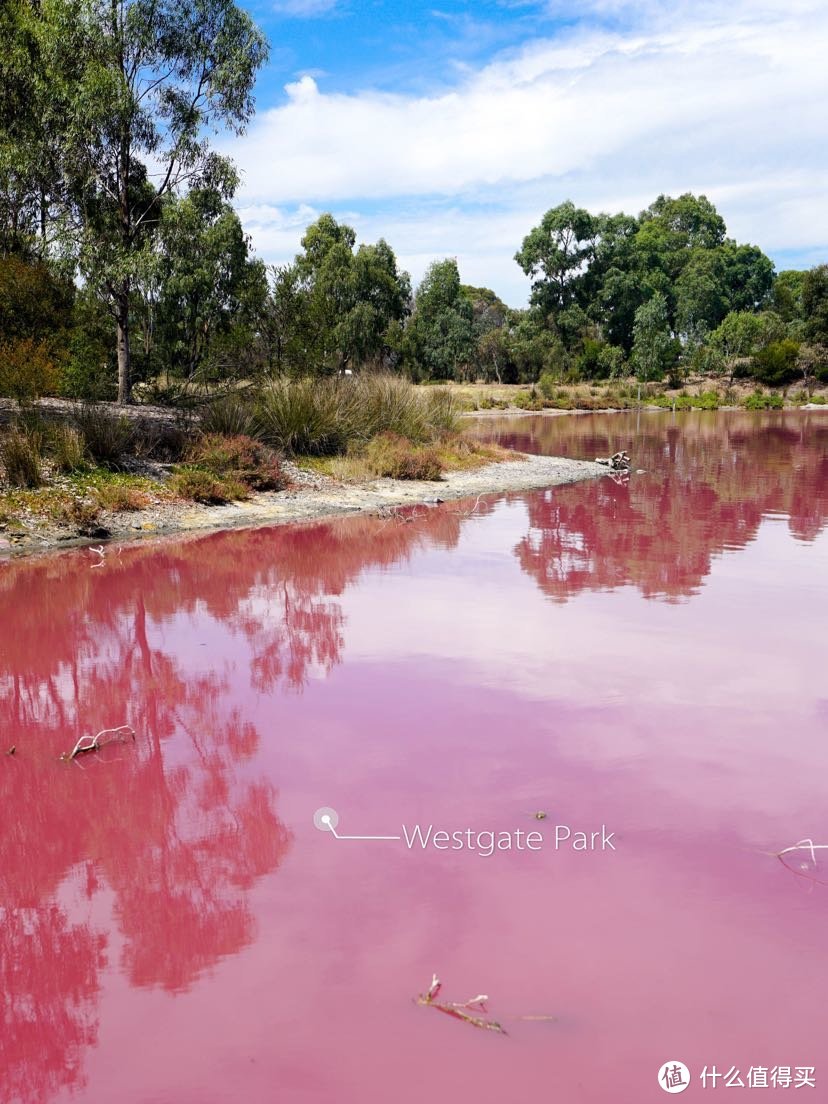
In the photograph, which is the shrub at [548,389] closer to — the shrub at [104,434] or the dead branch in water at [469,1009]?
the shrub at [104,434]

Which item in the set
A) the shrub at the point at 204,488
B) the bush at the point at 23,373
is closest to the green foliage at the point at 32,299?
the bush at the point at 23,373

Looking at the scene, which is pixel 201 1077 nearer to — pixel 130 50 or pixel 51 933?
pixel 51 933

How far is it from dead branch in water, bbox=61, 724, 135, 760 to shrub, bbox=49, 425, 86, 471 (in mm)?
8998

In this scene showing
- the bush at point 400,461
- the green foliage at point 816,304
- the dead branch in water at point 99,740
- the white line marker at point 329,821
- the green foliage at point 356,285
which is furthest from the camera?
the green foliage at point 816,304

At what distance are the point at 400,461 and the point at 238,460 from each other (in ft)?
13.2

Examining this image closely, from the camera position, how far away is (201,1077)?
9.67ft

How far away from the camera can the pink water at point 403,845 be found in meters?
3.08

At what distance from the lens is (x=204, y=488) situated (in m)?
14.8

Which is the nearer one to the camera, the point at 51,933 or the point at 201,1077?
the point at 201,1077

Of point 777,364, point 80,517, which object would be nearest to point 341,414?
point 80,517

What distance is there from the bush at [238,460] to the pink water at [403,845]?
6339 mm

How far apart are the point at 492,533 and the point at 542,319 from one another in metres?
62.8

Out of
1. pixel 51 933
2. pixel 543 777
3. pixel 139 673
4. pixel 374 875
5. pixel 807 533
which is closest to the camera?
pixel 51 933

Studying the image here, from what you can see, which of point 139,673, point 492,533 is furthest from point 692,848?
point 492,533
